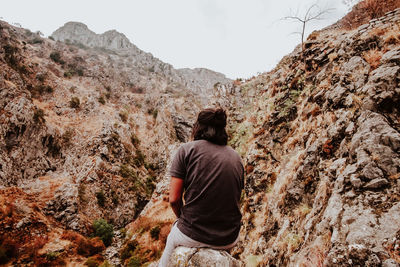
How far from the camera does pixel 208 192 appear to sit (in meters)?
2.06

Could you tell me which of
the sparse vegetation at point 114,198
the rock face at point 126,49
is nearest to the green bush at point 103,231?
the sparse vegetation at point 114,198

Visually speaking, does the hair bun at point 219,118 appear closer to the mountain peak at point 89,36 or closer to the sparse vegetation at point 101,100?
the sparse vegetation at point 101,100

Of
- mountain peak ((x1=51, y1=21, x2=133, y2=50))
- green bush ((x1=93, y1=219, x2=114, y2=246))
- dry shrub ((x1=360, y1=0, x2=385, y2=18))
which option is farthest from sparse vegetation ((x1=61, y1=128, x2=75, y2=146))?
mountain peak ((x1=51, y1=21, x2=133, y2=50))

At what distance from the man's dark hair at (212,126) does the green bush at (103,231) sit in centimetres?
1794

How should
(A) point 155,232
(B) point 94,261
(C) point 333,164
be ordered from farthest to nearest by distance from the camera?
(A) point 155,232 < (B) point 94,261 < (C) point 333,164

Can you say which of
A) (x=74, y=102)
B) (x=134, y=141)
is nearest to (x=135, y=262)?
(x=134, y=141)

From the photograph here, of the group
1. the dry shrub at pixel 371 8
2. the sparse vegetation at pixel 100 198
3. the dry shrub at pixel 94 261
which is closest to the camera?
the dry shrub at pixel 371 8

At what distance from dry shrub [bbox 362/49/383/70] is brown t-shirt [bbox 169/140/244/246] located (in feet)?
13.2

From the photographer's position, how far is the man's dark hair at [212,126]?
2.31 meters

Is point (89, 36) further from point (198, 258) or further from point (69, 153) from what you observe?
point (198, 258)

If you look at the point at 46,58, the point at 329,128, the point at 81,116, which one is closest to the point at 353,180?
the point at 329,128

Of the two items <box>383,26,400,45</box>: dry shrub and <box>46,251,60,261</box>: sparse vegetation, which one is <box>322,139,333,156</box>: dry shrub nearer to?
<box>383,26,400,45</box>: dry shrub

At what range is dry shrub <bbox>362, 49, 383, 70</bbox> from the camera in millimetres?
4008

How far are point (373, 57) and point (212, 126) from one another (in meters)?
4.31
